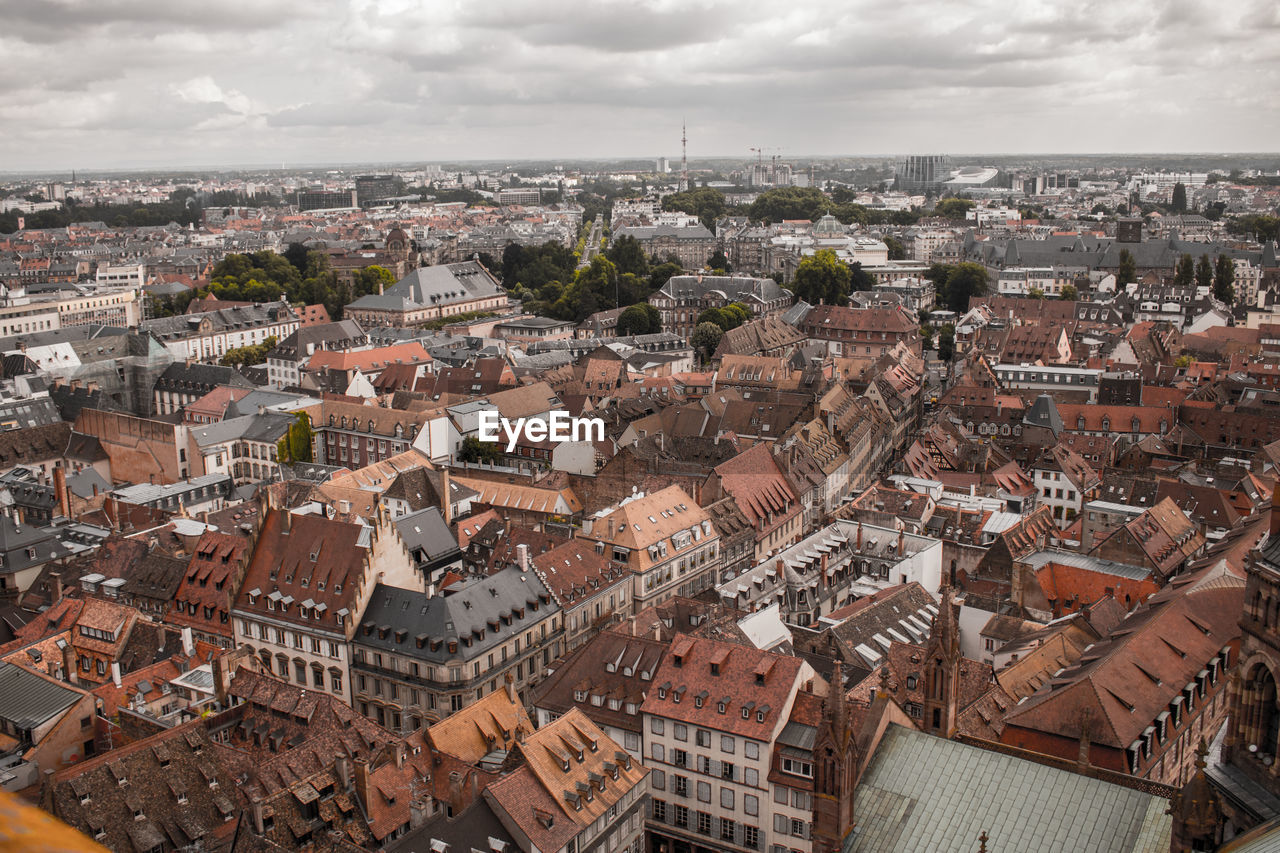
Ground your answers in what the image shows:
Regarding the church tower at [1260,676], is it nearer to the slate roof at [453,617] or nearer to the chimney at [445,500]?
the slate roof at [453,617]

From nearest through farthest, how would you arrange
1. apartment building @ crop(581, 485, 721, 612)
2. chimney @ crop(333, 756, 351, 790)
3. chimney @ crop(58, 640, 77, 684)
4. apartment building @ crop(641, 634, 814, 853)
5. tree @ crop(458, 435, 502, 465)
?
chimney @ crop(333, 756, 351, 790), apartment building @ crop(641, 634, 814, 853), chimney @ crop(58, 640, 77, 684), apartment building @ crop(581, 485, 721, 612), tree @ crop(458, 435, 502, 465)

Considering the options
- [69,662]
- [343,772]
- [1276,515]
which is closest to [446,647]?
[343,772]

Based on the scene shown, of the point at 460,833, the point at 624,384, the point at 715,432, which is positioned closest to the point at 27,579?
the point at 460,833

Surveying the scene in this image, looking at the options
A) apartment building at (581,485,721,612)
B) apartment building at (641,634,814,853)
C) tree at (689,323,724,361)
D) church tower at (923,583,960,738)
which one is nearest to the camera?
church tower at (923,583,960,738)

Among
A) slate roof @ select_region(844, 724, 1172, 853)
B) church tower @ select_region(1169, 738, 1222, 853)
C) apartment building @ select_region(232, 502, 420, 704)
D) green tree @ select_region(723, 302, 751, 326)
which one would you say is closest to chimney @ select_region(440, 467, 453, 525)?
apartment building @ select_region(232, 502, 420, 704)

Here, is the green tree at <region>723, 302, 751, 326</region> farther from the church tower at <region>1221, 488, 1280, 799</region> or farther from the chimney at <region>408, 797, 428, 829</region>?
the church tower at <region>1221, 488, 1280, 799</region>

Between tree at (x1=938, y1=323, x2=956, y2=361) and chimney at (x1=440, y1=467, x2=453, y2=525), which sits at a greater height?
chimney at (x1=440, y1=467, x2=453, y2=525)
